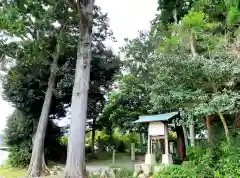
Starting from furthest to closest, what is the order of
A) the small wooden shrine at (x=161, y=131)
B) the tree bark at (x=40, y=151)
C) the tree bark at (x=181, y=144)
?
the tree bark at (x=40, y=151) → the tree bark at (x=181, y=144) → the small wooden shrine at (x=161, y=131)

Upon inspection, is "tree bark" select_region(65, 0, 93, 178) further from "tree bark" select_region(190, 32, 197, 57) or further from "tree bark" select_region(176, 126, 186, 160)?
"tree bark" select_region(176, 126, 186, 160)

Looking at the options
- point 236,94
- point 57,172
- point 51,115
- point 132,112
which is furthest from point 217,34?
point 51,115

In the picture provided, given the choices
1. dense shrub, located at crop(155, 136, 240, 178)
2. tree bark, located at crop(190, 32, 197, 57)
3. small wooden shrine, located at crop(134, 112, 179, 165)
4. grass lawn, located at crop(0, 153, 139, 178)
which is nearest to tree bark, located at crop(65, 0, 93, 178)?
grass lawn, located at crop(0, 153, 139, 178)

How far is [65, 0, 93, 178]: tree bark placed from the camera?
998cm

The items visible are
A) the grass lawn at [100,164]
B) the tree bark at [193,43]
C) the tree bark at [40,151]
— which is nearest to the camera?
the tree bark at [193,43]

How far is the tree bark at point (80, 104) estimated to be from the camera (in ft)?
32.8

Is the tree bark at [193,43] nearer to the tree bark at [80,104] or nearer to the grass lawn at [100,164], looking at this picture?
the tree bark at [80,104]

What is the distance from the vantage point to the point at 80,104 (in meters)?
10.7

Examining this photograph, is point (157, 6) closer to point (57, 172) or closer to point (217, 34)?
point (217, 34)

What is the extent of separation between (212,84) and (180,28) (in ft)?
9.64

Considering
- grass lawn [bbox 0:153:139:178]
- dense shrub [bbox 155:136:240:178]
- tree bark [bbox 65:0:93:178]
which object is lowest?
grass lawn [bbox 0:153:139:178]

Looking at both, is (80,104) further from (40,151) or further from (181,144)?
(181,144)

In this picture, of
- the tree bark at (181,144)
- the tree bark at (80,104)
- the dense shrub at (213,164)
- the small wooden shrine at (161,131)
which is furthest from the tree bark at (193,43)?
the tree bark at (181,144)

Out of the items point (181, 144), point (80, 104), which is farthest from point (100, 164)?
point (80, 104)
